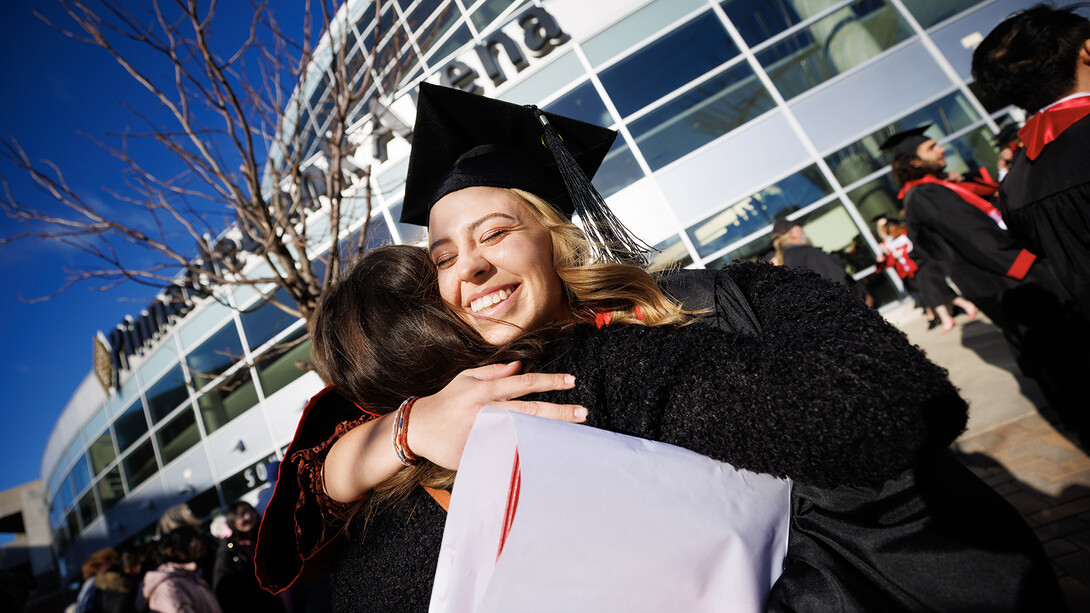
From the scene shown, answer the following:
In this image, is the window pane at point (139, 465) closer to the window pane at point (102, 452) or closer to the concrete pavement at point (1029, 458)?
the window pane at point (102, 452)

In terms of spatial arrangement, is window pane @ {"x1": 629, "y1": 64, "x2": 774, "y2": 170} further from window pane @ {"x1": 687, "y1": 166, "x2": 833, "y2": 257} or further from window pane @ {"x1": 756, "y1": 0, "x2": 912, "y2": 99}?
window pane @ {"x1": 687, "y1": 166, "x2": 833, "y2": 257}

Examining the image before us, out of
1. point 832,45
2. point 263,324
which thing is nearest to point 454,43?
point 832,45

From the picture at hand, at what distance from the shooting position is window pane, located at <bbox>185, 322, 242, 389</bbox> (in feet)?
39.5

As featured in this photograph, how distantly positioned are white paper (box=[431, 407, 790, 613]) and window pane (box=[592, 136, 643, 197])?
8219 millimetres

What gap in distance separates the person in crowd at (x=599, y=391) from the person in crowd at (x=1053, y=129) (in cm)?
162

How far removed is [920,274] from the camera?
6215 millimetres

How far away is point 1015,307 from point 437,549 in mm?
3164

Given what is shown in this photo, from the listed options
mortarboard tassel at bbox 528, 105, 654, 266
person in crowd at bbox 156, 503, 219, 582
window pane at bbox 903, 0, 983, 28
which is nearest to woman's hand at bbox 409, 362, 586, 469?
mortarboard tassel at bbox 528, 105, 654, 266

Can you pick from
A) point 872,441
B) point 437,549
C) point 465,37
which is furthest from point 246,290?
point 872,441

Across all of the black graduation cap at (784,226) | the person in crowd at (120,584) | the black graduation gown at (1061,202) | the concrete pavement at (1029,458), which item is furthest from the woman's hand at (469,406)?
the black graduation cap at (784,226)

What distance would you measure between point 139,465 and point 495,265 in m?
19.9

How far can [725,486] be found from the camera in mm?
751

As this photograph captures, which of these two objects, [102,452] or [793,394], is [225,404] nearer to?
[102,452]

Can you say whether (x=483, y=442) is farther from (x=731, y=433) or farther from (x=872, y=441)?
(x=872, y=441)
